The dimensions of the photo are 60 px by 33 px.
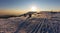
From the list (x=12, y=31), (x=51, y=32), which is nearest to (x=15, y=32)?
(x=12, y=31)

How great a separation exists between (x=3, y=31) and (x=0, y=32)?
136 millimetres

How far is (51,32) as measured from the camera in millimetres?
5047

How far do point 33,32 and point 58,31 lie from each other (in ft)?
2.98

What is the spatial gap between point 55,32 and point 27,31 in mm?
996

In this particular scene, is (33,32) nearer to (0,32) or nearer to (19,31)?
(19,31)

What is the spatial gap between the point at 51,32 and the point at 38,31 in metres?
0.48

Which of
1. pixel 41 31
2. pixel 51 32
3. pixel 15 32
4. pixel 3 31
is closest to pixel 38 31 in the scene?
pixel 41 31

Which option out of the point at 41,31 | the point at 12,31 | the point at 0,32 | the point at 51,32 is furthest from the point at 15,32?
the point at 51,32

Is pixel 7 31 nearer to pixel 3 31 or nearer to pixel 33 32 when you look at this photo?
pixel 3 31

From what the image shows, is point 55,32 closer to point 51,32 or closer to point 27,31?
point 51,32

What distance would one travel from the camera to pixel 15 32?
4.98 m

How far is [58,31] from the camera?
203 inches

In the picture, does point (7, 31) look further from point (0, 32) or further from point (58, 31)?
point (58, 31)

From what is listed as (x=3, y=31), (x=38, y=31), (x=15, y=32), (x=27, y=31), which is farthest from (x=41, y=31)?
(x=3, y=31)
